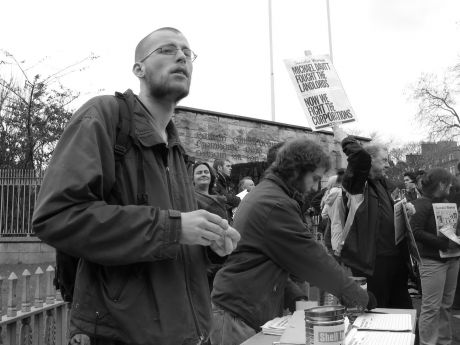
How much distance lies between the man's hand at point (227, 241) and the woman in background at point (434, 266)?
4.50 metres

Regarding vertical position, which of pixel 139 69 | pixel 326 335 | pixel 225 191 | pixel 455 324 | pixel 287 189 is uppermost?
pixel 225 191

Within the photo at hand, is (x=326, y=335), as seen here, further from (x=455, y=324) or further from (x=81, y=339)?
(x=455, y=324)

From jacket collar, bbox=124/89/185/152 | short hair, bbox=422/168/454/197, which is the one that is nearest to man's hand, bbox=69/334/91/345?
jacket collar, bbox=124/89/185/152

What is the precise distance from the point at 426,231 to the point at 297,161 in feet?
10.6

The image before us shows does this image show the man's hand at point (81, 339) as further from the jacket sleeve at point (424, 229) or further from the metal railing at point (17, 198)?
the metal railing at point (17, 198)

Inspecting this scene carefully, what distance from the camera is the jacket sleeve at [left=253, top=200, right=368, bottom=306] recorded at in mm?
2938

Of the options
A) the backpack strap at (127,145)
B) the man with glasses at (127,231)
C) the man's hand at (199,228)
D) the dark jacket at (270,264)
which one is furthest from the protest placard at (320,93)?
the man's hand at (199,228)

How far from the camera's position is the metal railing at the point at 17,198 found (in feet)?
41.5

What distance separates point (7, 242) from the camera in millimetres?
12680

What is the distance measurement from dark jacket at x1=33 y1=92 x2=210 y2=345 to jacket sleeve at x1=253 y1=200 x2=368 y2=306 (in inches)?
48.6

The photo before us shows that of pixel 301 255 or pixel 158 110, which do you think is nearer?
pixel 158 110

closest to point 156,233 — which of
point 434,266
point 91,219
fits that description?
point 91,219

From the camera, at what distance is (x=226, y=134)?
35.5 ft

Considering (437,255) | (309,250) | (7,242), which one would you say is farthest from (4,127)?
(309,250)
